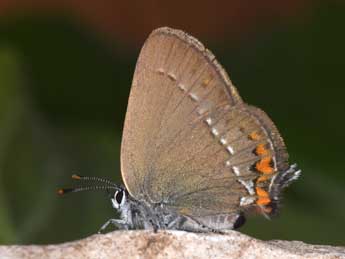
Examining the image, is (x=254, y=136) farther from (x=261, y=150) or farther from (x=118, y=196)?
(x=118, y=196)

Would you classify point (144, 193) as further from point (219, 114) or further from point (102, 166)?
point (102, 166)

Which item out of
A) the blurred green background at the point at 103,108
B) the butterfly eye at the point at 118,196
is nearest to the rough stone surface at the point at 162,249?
the butterfly eye at the point at 118,196

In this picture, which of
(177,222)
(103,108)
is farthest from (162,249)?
(103,108)

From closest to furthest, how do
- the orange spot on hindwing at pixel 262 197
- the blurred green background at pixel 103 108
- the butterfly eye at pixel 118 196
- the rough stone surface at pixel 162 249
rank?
the rough stone surface at pixel 162 249, the orange spot on hindwing at pixel 262 197, the butterfly eye at pixel 118 196, the blurred green background at pixel 103 108

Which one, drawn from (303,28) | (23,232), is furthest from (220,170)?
(303,28)

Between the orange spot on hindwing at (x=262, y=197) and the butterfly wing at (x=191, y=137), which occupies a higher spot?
the butterfly wing at (x=191, y=137)

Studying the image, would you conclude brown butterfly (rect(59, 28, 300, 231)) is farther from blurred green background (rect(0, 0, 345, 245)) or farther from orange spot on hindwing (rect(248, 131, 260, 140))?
blurred green background (rect(0, 0, 345, 245))

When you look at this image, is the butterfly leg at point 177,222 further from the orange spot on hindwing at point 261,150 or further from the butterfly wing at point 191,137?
the orange spot on hindwing at point 261,150
